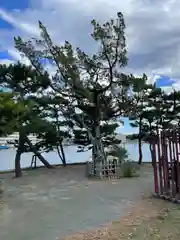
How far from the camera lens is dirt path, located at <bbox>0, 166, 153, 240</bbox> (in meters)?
5.48

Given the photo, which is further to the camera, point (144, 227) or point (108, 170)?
point (108, 170)

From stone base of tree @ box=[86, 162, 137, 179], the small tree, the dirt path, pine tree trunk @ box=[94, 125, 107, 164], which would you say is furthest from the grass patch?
the small tree

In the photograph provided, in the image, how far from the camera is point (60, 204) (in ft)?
25.0

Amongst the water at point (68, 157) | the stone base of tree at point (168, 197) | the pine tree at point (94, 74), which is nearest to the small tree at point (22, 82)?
the pine tree at point (94, 74)

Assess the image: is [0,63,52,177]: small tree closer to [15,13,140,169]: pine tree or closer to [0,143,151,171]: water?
[15,13,140,169]: pine tree

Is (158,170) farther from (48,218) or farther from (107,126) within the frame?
(107,126)

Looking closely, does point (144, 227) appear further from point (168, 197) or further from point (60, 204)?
point (60, 204)

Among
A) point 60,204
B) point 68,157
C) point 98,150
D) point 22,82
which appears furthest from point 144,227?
point 68,157

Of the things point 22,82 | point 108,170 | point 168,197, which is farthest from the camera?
point 22,82

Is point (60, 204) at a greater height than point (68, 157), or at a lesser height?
lesser

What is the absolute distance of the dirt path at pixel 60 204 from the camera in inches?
216

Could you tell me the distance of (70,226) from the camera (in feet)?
18.3

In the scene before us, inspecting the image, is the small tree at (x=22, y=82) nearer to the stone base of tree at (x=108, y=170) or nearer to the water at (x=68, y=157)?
the stone base of tree at (x=108, y=170)

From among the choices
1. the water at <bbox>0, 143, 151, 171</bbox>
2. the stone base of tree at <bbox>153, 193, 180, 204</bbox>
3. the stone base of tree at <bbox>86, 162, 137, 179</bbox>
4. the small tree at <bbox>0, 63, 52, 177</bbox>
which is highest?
the small tree at <bbox>0, 63, 52, 177</bbox>
